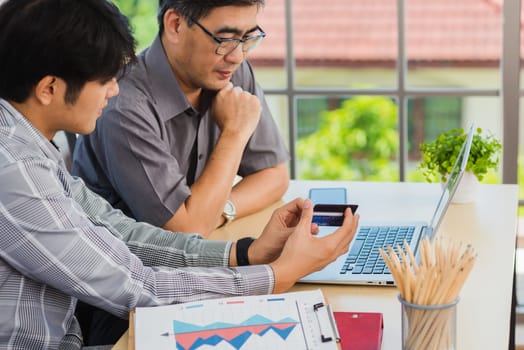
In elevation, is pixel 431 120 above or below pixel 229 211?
below

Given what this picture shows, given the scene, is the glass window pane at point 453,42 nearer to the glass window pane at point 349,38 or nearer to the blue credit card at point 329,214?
the glass window pane at point 349,38

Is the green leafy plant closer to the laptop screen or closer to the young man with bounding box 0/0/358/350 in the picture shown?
the laptop screen

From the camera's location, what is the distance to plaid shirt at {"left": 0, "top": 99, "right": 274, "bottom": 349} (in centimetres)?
147

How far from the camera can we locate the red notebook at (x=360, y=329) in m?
1.44

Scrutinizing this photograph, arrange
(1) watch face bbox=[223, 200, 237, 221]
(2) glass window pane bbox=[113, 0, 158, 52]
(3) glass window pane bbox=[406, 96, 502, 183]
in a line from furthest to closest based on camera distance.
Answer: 1. (3) glass window pane bbox=[406, 96, 502, 183]
2. (2) glass window pane bbox=[113, 0, 158, 52]
3. (1) watch face bbox=[223, 200, 237, 221]

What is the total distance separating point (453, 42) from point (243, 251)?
6096 mm

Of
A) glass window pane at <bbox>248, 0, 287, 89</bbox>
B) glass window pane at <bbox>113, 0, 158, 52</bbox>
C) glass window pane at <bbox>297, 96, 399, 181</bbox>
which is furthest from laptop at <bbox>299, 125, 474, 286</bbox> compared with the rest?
glass window pane at <bbox>297, 96, 399, 181</bbox>

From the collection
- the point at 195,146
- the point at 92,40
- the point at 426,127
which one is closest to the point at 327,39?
the point at 426,127

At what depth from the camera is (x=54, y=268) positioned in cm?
148

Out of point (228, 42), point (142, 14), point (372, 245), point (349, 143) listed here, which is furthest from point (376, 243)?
point (349, 143)

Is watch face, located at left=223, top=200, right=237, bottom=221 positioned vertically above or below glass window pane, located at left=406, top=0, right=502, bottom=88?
below

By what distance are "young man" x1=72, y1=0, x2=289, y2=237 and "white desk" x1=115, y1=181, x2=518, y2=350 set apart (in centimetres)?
8

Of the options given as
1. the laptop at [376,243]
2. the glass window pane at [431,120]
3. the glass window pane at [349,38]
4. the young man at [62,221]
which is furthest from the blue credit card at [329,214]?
the glass window pane at [431,120]

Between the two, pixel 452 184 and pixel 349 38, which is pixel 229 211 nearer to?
pixel 452 184
